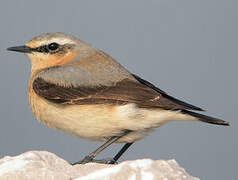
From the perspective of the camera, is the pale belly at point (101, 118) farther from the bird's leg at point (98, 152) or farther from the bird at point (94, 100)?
the bird's leg at point (98, 152)

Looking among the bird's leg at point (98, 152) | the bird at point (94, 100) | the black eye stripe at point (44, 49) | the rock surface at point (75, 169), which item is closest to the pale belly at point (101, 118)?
the bird at point (94, 100)

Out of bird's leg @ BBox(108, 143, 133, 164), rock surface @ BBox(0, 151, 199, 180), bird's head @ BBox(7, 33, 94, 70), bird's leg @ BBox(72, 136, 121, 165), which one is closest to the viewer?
rock surface @ BBox(0, 151, 199, 180)

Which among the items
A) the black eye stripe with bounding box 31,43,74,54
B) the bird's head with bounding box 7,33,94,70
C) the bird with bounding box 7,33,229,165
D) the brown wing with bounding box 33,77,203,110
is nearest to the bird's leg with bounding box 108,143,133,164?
the bird with bounding box 7,33,229,165

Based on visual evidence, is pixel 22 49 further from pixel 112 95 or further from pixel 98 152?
pixel 98 152

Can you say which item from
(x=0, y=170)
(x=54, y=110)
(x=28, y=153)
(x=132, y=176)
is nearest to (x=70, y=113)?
(x=54, y=110)

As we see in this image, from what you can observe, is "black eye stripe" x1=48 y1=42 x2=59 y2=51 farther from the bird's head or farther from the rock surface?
the rock surface

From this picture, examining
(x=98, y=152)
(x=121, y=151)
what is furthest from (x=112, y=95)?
(x=121, y=151)

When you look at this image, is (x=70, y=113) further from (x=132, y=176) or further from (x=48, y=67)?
(x=132, y=176)
